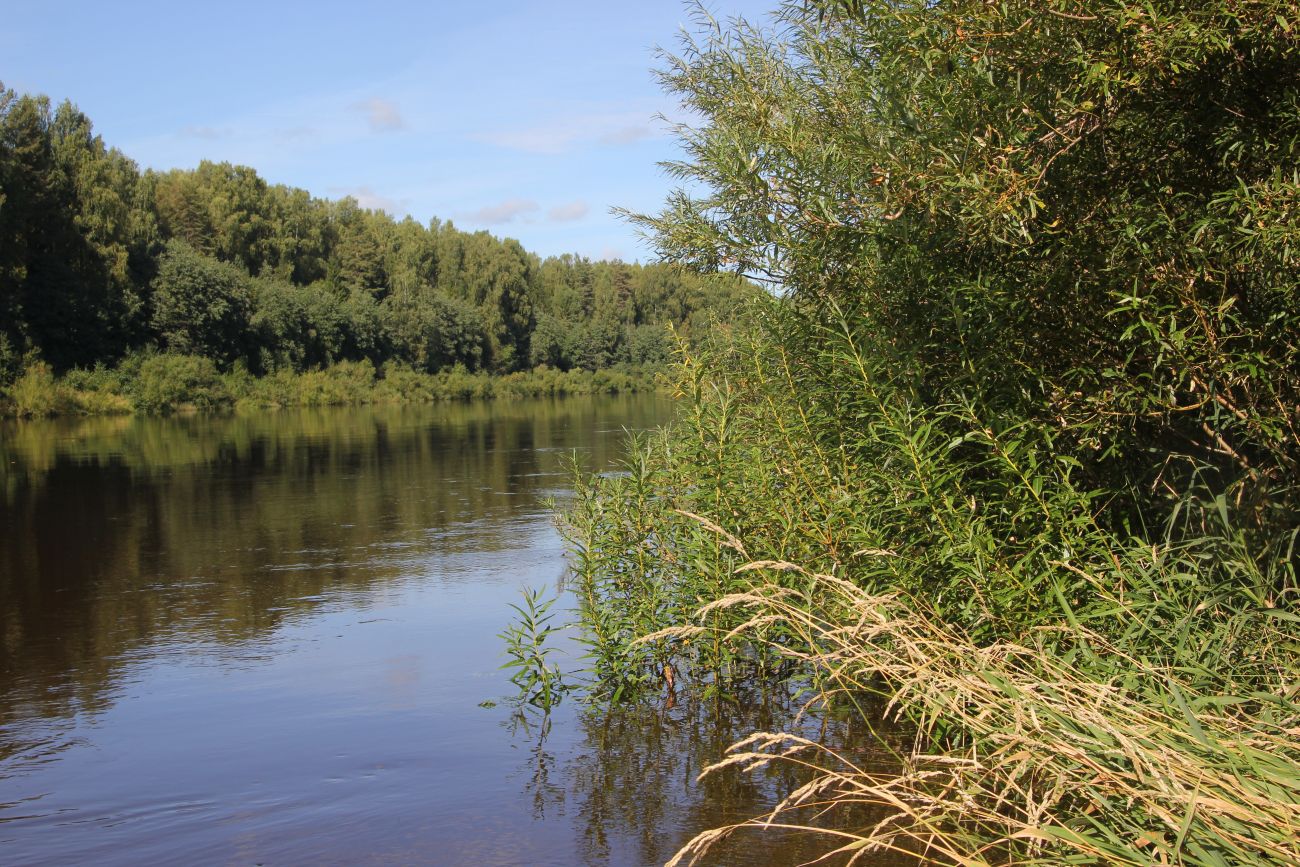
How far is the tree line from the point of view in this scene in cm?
5634

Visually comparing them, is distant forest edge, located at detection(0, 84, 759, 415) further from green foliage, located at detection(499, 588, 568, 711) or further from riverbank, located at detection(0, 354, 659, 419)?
green foliage, located at detection(499, 588, 568, 711)

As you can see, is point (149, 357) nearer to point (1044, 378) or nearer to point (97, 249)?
point (97, 249)

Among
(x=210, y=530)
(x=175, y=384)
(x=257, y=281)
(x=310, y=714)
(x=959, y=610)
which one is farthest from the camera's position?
(x=257, y=281)

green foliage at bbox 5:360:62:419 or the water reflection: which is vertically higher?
green foliage at bbox 5:360:62:419

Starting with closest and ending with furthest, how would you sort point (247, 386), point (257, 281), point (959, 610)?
point (959, 610)
point (247, 386)
point (257, 281)

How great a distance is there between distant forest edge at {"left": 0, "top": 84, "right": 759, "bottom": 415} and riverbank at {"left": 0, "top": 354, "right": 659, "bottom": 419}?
0.45ft

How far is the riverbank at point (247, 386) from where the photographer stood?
51.6 m

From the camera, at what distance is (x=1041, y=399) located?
238 inches

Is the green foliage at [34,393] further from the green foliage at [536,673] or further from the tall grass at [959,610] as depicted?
the tall grass at [959,610]

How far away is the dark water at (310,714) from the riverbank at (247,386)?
35.0m

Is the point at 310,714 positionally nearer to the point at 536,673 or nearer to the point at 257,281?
the point at 536,673

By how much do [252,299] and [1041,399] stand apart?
70.0 m

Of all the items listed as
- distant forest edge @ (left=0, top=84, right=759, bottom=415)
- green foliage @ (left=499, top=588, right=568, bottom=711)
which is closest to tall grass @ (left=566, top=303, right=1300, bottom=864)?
green foliage @ (left=499, top=588, right=568, bottom=711)

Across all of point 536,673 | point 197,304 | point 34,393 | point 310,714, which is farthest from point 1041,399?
point 197,304
